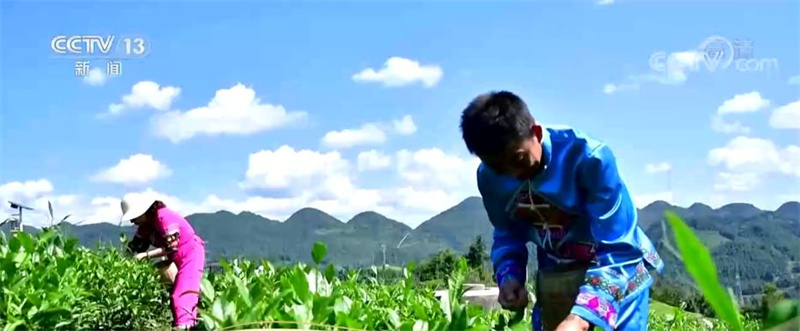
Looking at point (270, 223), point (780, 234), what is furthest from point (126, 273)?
point (780, 234)

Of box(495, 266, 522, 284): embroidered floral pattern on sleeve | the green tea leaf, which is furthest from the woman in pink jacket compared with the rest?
the green tea leaf

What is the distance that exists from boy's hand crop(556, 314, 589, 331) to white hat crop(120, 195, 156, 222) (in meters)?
3.57

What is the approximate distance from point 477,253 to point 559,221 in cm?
284

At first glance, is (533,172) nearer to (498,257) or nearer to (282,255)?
(498,257)

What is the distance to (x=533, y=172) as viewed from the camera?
2088 millimetres

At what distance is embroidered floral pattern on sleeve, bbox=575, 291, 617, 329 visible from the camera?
1.96m

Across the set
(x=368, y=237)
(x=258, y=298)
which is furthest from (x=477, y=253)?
(x=258, y=298)

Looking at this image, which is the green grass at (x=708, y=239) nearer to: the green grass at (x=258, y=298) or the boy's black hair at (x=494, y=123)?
the green grass at (x=258, y=298)

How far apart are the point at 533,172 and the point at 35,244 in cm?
204

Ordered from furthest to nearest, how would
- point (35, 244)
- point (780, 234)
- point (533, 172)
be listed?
point (780, 234) → point (35, 244) → point (533, 172)

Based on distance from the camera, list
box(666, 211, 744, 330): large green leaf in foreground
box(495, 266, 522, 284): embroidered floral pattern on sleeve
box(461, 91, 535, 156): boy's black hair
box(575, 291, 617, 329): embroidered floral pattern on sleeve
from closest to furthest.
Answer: box(666, 211, 744, 330): large green leaf in foreground
box(461, 91, 535, 156): boy's black hair
box(575, 291, 617, 329): embroidered floral pattern on sleeve
box(495, 266, 522, 284): embroidered floral pattern on sleeve

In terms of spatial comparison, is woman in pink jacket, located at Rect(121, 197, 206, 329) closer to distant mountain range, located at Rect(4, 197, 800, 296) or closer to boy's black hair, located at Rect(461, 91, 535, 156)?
distant mountain range, located at Rect(4, 197, 800, 296)

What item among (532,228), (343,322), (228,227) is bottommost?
(343,322)

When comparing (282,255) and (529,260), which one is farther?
(282,255)
